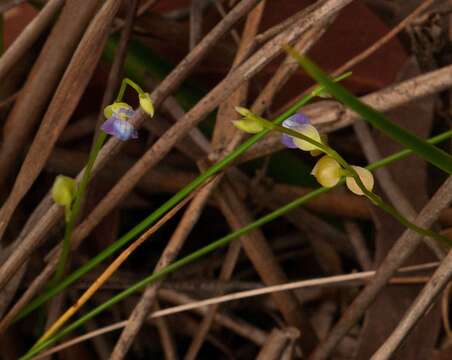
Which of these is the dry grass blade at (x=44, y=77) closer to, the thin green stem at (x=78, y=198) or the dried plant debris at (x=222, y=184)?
the dried plant debris at (x=222, y=184)

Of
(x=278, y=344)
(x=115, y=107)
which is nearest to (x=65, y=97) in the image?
(x=115, y=107)

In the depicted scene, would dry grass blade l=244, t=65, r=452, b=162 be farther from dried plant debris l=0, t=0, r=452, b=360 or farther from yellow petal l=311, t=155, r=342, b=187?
yellow petal l=311, t=155, r=342, b=187

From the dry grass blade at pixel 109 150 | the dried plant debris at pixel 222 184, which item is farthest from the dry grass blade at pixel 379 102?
the dry grass blade at pixel 109 150

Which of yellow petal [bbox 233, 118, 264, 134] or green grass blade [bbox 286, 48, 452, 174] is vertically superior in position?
yellow petal [bbox 233, 118, 264, 134]

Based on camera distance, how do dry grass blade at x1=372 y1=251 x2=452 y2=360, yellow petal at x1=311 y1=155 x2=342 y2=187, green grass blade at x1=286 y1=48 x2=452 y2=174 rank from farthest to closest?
1. dry grass blade at x1=372 y1=251 x2=452 y2=360
2. yellow petal at x1=311 y1=155 x2=342 y2=187
3. green grass blade at x1=286 y1=48 x2=452 y2=174

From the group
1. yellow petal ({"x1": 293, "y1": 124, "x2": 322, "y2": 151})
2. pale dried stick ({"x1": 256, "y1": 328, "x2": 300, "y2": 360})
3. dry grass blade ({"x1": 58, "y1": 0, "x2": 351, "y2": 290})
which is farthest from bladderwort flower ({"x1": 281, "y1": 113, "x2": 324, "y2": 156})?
pale dried stick ({"x1": 256, "y1": 328, "x2": 300, "y2": 360})
